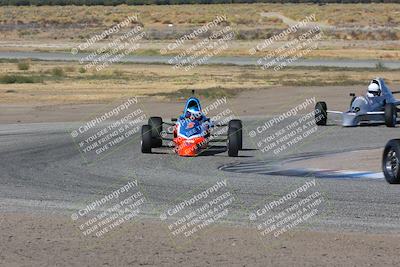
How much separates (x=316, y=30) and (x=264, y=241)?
85563mm

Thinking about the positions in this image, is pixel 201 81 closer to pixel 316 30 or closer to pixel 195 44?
pixel 195 44

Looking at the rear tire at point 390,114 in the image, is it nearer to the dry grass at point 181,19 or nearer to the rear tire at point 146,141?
the rear tire at point 146,141

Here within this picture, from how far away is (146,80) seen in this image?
165 feet

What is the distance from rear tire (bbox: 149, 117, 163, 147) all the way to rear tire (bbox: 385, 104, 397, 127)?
7.47m

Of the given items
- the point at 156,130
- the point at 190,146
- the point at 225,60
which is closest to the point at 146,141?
the point at 156,130

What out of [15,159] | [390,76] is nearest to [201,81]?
[390,76]

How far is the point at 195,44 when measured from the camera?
3152 inches

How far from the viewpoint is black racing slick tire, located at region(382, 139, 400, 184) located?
17.2m

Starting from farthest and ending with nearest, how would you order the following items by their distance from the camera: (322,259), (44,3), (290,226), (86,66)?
(44,3) → (86,66) → (290,226) → (322,259)

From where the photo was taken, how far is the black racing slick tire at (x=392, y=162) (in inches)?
679

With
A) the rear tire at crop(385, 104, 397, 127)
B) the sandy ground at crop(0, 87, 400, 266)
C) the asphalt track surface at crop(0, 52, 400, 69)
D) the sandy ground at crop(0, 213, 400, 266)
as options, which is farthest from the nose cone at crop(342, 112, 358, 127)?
the asphalt track surface at crop(0, 52, 400, 69)

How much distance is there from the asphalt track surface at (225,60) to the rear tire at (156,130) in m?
36.1

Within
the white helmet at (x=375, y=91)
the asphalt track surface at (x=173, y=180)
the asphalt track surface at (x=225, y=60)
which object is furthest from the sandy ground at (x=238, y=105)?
the asphalt track surface at (x=225, y=60)

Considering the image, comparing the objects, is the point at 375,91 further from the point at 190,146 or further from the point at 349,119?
the point at 190,146
